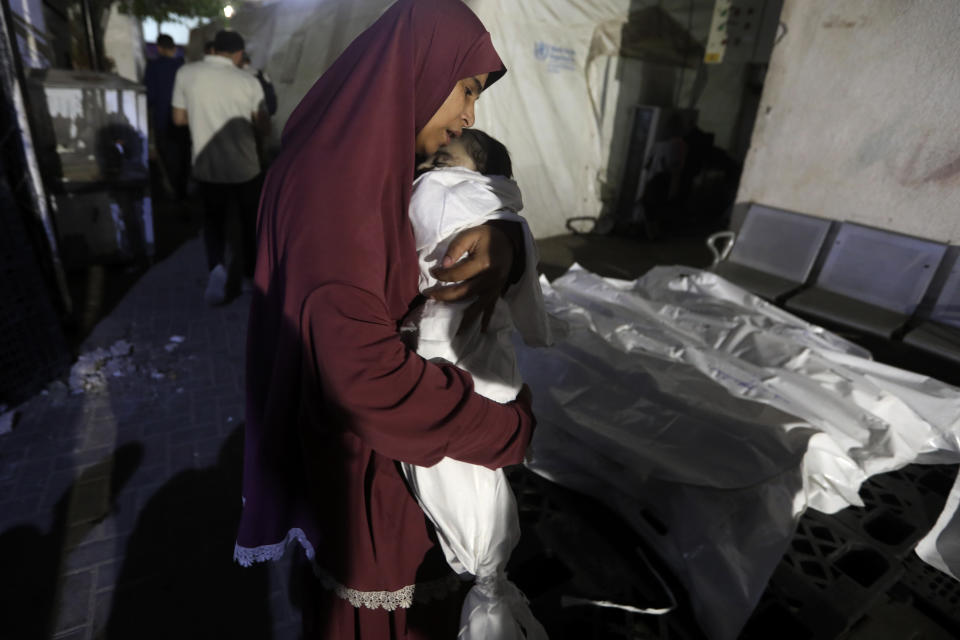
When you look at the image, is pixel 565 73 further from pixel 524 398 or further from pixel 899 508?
pixel 524 398

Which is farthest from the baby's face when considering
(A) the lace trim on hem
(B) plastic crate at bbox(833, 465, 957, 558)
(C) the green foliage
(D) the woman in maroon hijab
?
(C) the green foliage

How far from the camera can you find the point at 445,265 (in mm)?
1147

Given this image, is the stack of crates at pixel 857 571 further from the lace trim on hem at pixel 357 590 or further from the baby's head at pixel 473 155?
the baby's head at pixel 473 155

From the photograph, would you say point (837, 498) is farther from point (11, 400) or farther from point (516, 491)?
point (11, 400)

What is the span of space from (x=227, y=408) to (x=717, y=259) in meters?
3.81

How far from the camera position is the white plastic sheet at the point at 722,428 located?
197 cm

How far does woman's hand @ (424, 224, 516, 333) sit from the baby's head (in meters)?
0.39

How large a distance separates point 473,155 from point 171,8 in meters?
11.7

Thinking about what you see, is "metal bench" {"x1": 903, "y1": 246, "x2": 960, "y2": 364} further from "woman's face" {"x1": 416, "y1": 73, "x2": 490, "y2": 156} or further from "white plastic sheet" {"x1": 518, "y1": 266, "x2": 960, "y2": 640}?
"woman's face" {"x1": 416, "y1": 73, "x2": 490, "y2": 156}

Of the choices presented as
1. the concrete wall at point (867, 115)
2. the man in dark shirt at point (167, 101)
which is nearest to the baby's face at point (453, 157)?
the concrete wall at point (867, 115)

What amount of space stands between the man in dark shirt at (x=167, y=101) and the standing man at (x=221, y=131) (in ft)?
6.44

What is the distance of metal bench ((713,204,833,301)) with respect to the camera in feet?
13.8

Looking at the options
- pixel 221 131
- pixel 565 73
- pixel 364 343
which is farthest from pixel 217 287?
pixel 565 73

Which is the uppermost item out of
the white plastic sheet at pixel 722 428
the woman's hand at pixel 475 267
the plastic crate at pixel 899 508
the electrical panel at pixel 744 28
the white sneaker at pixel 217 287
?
the electrical panel at pixel 744 28
